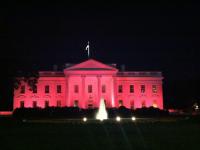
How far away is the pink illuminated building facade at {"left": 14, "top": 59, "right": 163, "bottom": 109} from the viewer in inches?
2721

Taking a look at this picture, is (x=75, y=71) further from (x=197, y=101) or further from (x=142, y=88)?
(x=197, y=101)

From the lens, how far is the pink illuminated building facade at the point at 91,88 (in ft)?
227

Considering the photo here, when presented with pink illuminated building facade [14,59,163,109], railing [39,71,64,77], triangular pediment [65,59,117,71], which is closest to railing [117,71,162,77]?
pink illuminated building facade [14,59,163,109]

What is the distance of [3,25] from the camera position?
3844 centimetres

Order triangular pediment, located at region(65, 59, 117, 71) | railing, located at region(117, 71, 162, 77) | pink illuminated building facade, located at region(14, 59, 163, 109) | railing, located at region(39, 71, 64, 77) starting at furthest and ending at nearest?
railing, located at region(117, 71, 162, 77) → railing, located at region(39, 71, 64, 77) → pink illuminated building facade, located at region(14, 59, 163, 109) → triangular pediment, located at region(65, 59, 117, 71)

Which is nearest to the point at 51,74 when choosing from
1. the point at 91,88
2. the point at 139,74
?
the point at 91,88

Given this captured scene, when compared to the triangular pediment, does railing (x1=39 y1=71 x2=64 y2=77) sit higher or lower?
lower

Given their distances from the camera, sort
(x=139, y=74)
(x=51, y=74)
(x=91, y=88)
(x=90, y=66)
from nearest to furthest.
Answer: (x=90, y=66) < (x=91, y=88) < (x=51, y=74) < (x=139, y=74)

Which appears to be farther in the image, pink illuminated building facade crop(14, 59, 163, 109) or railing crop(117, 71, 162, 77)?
railing crop(117, 71, 162, 77)

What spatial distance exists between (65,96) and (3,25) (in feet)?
111

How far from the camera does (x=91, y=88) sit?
70.5m

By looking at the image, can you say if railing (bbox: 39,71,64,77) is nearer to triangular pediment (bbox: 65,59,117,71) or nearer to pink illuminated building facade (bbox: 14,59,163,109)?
pink illuminated building facade (bbox: 14,59,163,109)

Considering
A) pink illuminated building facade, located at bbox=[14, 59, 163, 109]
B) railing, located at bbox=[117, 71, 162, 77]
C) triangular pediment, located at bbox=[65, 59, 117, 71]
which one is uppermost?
triangular pediment, located at bbox=[65, 59, 117, 71]

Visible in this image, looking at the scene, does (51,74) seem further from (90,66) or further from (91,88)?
(91,88)
